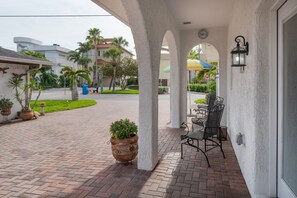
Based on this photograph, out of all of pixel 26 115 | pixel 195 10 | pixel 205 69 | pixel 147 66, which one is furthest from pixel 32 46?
pixel 147 66

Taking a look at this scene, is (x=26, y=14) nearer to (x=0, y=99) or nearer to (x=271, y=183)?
(x=0, y=99)

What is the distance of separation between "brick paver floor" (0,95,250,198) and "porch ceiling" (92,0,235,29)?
3108mm

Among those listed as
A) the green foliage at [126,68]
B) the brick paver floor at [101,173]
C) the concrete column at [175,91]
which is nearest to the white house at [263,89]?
the brick paver floor at [101,173]

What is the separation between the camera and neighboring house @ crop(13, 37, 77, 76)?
4159 centimetres

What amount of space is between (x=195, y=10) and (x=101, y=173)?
13.3 feet

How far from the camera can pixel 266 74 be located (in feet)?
8.27

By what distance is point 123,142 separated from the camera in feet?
12.6

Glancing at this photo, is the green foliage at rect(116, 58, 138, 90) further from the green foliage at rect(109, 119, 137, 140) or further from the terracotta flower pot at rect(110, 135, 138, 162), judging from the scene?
the terracotta flower pot at rect(110, 135, 138, 162)

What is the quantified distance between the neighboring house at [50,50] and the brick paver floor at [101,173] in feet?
123

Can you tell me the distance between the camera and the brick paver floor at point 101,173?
3012mm

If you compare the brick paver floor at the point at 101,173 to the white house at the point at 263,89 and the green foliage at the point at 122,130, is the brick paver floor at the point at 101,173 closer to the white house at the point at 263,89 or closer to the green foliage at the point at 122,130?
the white house at the point at 263,89

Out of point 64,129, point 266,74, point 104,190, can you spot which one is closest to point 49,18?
point 64,129

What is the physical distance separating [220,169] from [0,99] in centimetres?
869

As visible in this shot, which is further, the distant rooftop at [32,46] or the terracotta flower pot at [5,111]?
the distant rooftop at [32,46]
